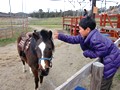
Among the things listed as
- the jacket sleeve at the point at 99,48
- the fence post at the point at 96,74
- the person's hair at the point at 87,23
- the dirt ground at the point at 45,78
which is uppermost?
the person's hair at the point at 87,23

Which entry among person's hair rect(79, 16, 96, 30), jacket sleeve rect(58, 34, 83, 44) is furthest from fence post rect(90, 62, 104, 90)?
jacket sleeve rect(58, 34, 83, 44)

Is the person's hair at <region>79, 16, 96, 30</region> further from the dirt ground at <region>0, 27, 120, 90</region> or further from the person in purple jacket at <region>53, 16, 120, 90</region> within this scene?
the dirt ground at <region>0, 27, 120, 90</region>

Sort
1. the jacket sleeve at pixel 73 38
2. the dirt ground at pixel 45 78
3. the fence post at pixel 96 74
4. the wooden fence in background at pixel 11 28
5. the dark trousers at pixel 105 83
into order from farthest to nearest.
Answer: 1. the wooden fence in background at pixel 11 28
2. the dirt ground at pixel 45 78
3. the jacket sleeve at pixel 73 38
4. the dark trousers at pixel 105 83
5. the fence post at pixel 96 74

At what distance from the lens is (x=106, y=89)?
2.70 meters

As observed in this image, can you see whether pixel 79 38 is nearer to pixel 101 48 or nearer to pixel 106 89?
pixel 101 48

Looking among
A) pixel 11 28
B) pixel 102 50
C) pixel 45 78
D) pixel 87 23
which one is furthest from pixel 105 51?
pixel 11 28

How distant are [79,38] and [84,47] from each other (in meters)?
0.28

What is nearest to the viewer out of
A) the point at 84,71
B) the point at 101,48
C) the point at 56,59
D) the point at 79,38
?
the point at 84,71

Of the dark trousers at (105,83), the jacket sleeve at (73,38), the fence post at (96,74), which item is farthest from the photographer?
the jacket sleeve at (73,38)

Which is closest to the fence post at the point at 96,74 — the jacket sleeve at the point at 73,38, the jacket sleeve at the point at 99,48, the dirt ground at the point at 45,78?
the jacket sleeve at the point at 99,48

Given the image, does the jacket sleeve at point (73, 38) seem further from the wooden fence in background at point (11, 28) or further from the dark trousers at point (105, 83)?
the wooden fence in background at point (11, 28)

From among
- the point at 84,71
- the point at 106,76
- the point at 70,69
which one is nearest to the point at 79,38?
the point at 106,76

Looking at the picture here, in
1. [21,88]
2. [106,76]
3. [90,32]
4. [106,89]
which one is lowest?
[21,88]

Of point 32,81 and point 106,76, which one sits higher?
point 106,76
